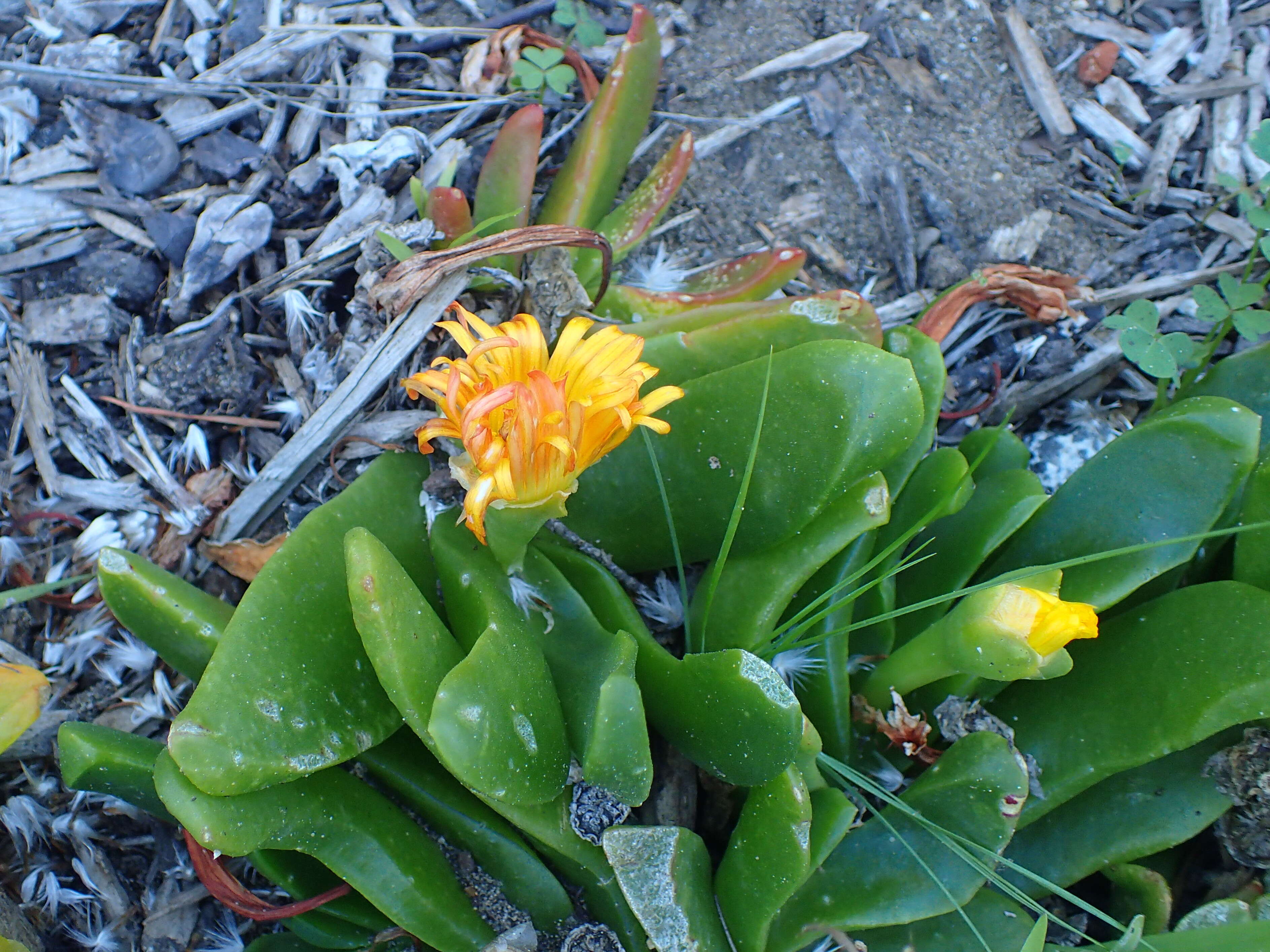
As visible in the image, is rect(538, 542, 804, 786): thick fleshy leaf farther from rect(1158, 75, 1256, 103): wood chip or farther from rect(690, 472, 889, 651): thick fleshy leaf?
rect(1158, 75, 1256, 103): wood chip

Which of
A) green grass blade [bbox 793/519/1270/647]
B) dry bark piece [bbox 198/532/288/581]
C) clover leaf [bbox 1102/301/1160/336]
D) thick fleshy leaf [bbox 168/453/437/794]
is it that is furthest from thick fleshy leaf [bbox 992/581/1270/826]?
dry bark piece [bbox 198/532/288/581]

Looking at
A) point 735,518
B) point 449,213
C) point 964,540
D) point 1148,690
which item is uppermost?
point 449,213

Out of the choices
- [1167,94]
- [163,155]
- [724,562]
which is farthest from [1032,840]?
[163,155]

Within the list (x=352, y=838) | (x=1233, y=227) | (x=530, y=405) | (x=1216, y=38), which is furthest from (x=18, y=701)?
(x=1216, y=38)

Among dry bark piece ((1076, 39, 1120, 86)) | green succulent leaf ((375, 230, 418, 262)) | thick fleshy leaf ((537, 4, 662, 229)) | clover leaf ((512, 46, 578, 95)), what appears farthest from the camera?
dry bark piece ((1076, 39, 1120, 86))

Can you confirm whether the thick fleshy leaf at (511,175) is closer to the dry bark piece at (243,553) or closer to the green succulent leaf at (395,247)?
the green succulent leaf at (395,247)

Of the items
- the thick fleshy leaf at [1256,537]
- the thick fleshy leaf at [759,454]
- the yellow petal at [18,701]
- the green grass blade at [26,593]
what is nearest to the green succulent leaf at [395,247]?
the thick fleshy leaf at [759,454]

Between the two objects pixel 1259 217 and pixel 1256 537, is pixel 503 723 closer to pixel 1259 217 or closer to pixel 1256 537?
pixel 1256 537
